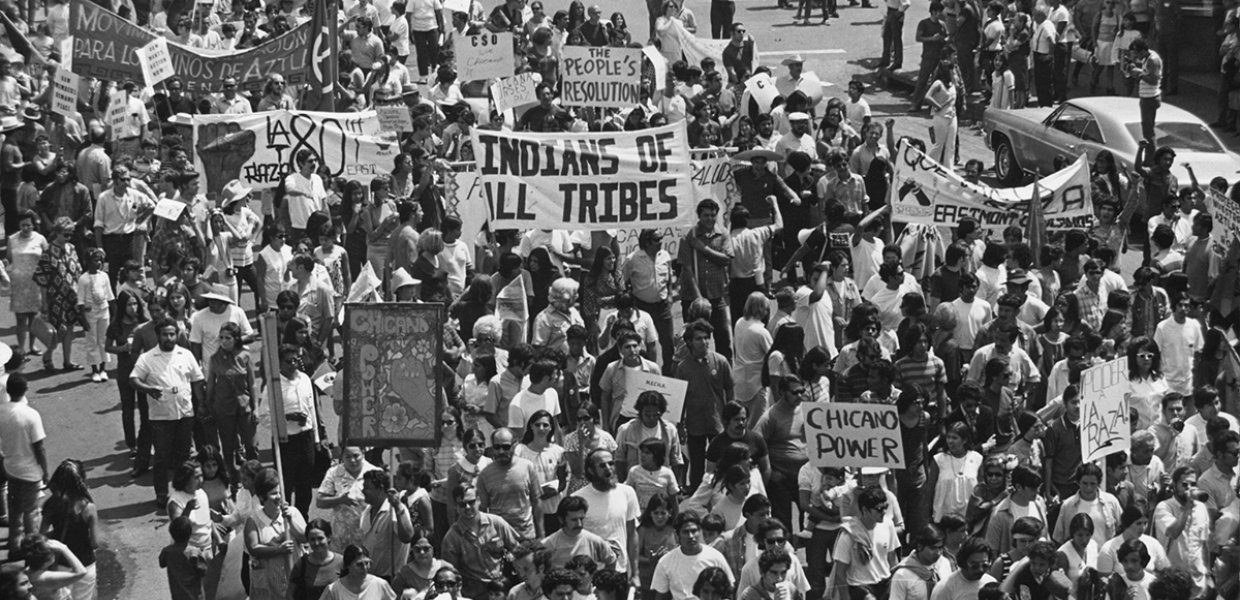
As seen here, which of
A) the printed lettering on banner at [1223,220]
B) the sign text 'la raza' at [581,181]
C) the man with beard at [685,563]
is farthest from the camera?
the printed lettering on banner at [1223,220]

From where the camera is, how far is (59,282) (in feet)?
66.5

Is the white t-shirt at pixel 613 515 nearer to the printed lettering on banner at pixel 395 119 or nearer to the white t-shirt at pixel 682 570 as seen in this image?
the white t-shirt at pixel 682 570

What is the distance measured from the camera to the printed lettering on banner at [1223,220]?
1931 centimetres

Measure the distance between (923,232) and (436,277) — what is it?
4.39m

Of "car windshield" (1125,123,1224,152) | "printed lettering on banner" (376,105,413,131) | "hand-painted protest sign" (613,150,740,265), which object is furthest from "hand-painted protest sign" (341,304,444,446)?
"car windshield" (1125,123,1224,152)

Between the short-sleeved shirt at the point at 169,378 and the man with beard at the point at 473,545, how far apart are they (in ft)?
11.4

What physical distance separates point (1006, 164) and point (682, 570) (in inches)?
A: 529

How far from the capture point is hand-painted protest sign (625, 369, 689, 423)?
16.0m

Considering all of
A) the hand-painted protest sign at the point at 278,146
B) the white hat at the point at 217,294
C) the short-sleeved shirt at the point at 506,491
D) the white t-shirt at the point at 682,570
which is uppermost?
the hand-painted protest sign at the point at 278,146

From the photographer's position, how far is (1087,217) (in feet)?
68.1

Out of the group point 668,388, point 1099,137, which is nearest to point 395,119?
point 668,388

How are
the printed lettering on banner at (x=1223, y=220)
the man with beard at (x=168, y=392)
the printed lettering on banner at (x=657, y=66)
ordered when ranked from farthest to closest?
the printed lettering on banner at (x=657, y=66) < the printed lettering on banner at (x=1223, y=220) < the man with beard at (x=168, y=392)

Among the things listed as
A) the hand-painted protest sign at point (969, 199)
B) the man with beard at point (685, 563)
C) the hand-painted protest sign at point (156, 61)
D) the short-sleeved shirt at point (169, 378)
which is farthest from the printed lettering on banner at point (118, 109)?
the man with beard at point (685, 563)

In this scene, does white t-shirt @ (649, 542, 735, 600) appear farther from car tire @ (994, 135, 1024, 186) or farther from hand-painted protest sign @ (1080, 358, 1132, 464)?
car tire @ (994, 135, 1024, 186)
